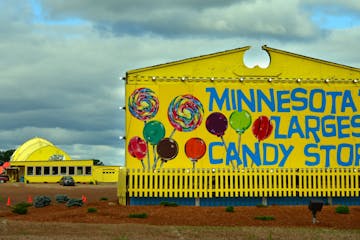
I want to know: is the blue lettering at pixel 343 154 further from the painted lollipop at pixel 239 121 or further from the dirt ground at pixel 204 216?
the painted lollipop at pixel 239 121

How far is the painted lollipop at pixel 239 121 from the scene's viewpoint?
22234 mm

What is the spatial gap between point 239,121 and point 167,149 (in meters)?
2.83

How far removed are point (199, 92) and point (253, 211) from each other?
17.5 feet

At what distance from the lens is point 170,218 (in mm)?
17516

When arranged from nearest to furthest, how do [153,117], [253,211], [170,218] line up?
1. [170,218]
2. [253,211]
3. [153,117]

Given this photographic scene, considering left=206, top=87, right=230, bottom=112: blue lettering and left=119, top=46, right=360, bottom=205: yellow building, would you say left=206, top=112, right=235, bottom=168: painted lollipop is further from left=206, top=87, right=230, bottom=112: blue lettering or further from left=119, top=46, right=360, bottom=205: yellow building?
left=206, top=87, right=230, bottom=112: blue lettering

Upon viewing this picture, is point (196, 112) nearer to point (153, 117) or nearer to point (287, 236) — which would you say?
point (153, 117)

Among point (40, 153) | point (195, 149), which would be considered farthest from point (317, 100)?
point (40, 153)

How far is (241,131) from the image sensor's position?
876 inches

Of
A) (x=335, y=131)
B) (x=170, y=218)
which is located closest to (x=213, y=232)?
→ (x=170, y=218)

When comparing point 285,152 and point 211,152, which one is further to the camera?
point 285,152

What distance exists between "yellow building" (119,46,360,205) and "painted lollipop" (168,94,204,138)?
1.4 inches

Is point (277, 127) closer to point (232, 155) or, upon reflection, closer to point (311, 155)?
point (311, 155)

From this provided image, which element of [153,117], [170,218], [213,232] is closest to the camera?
[213,232]
